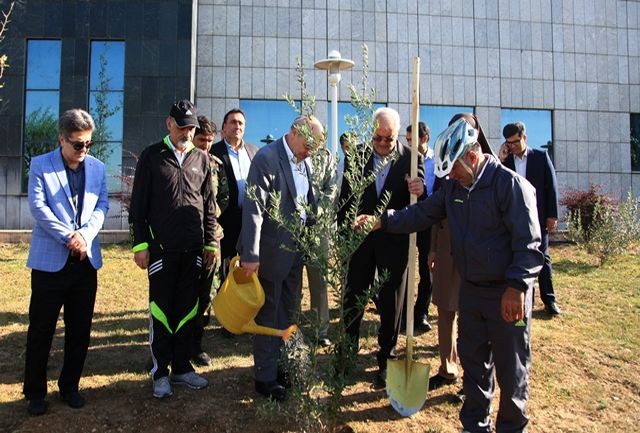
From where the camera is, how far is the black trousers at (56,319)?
3564mm

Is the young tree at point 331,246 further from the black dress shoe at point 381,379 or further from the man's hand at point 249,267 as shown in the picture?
the black dress shoe at point 381,379

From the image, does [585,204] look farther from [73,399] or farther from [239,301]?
[73,399]

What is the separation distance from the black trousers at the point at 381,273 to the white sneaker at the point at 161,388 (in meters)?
1.43

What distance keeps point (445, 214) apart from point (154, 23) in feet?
36.3

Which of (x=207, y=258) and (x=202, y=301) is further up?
(x=207, y=258)

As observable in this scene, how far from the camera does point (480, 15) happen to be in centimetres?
1411

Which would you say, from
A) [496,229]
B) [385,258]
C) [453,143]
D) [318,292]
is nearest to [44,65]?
[318,292]

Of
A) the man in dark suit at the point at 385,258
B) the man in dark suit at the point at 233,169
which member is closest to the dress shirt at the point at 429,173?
the man in dark suit at the point at 385,258

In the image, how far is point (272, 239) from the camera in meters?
3.86

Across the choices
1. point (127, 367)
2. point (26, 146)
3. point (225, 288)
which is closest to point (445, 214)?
point (225, 288)

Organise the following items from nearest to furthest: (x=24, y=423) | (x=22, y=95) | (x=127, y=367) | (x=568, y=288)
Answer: (x=24, y=423) → (x=127, y=367) → (x=568, y=288) → (x=22, y=95)

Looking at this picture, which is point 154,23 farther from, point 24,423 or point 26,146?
point 24,423

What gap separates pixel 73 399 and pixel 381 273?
2.44 meters

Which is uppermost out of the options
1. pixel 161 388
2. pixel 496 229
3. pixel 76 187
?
pixel 76 187
